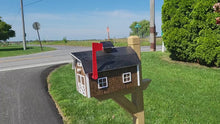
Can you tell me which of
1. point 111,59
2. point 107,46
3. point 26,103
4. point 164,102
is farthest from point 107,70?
point 26,103

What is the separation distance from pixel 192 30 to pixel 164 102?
5.61 metres

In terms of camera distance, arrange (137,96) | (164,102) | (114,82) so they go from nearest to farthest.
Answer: (114,82), (137,96), (164,102)

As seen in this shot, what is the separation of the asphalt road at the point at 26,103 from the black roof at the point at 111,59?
306 cm

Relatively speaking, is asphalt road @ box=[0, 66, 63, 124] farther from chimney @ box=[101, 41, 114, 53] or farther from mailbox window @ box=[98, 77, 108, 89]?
chimney @ box=[101, 41, 114, 53]

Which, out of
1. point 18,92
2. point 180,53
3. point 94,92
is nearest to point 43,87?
point 18,92

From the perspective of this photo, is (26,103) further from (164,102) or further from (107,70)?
(107,70)

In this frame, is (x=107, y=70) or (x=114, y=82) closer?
(x=107, y=70)

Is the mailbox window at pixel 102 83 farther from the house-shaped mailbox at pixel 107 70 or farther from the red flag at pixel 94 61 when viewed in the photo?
the red flag at pixel 94 61

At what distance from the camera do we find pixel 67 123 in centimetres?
423

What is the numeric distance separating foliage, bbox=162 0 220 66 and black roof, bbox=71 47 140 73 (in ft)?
24.4

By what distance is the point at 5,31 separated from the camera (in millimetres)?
31547

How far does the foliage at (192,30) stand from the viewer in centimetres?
809

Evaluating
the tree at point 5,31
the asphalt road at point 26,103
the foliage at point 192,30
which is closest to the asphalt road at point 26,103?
the asphalt road at point 26,103

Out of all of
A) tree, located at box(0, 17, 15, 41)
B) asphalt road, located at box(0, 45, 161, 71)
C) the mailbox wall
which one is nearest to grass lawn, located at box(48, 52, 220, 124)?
the mailbox wall
